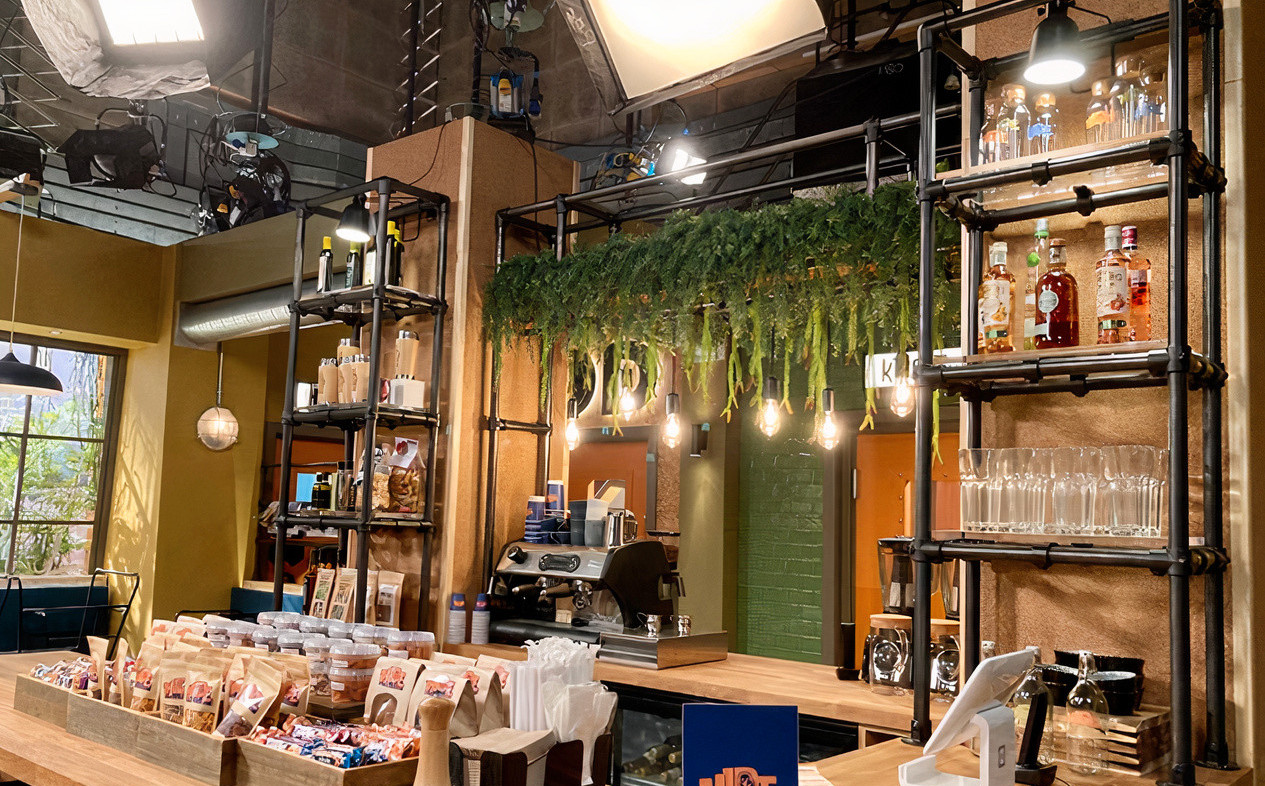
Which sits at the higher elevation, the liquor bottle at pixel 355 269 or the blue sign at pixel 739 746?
the liquor bottle at pixel 355 269

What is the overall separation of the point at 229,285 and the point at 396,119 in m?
1.72

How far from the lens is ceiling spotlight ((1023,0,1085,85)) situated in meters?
2.20

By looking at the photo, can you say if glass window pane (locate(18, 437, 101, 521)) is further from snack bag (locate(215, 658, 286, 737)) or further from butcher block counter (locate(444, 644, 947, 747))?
snack bag (locate(215, 658, 286, 737))

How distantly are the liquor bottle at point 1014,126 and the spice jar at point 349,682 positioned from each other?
2.01m

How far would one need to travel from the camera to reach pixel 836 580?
6496 mm

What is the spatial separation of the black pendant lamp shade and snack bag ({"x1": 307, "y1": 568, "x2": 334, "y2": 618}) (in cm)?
240

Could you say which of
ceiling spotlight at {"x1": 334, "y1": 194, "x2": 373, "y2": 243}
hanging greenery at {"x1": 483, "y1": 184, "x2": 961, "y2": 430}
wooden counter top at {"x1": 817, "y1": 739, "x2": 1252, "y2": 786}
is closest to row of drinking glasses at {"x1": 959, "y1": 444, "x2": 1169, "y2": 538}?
wooden counter top at {"x1": 817, "y1": 739, "x2": 1252, "y2": 786}

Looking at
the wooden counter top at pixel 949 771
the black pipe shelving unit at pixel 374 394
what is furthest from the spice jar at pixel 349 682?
the black pipe shelving unit at pixel 374 394

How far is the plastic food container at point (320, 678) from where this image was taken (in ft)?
7.43

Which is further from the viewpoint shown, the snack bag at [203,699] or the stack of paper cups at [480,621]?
the stack of paper cups at [480,621]

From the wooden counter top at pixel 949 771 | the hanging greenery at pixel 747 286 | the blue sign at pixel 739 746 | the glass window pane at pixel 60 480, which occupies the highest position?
the hanging greenery at pixel 747 286

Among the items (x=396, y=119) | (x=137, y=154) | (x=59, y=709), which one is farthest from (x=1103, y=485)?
(x=137, y=154)

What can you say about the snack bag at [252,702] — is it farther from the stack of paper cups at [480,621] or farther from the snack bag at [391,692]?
the stack of paper cups at [480,621]

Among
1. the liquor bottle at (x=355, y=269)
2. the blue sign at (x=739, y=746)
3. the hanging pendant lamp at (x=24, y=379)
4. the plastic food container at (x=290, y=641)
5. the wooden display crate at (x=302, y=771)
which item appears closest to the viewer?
the blue sign at (x=739, y=746)
